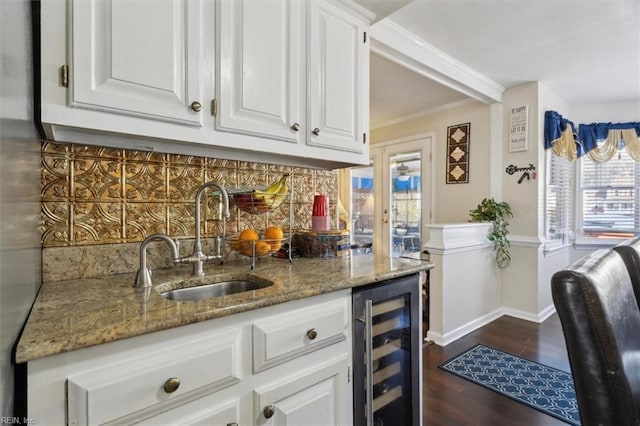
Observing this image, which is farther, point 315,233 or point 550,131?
point 550,131

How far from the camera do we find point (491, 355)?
2.58 metres

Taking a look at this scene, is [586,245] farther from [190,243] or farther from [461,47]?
[190,243]

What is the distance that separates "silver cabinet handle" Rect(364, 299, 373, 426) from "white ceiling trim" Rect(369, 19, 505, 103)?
6.06ft

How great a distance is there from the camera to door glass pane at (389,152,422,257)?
4.36 m

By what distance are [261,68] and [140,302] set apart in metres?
0.99

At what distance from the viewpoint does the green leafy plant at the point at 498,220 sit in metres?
3.39

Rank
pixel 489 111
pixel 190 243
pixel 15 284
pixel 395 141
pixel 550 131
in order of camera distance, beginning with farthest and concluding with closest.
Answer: pixel 395 141, pixel 489 111, pixel 550 131, pixel 190 243, pixel 15 284

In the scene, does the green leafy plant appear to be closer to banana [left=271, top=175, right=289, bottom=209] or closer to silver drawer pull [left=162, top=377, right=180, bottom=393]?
banana [left=271, top=175, right=289, bottom=209]

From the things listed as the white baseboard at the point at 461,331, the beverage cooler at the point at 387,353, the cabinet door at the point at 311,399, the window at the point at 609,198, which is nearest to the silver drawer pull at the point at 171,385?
the cabinet door at the point at 311,399

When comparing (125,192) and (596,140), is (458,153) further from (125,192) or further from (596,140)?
(125,192)

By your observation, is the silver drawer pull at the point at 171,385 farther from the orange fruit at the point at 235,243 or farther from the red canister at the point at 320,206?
the red canister at the point at 320,206

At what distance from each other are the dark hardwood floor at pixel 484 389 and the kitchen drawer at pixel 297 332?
3.80 feet

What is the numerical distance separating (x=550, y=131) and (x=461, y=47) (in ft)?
5.07

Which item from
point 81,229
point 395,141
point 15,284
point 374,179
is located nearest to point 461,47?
point 395,141
